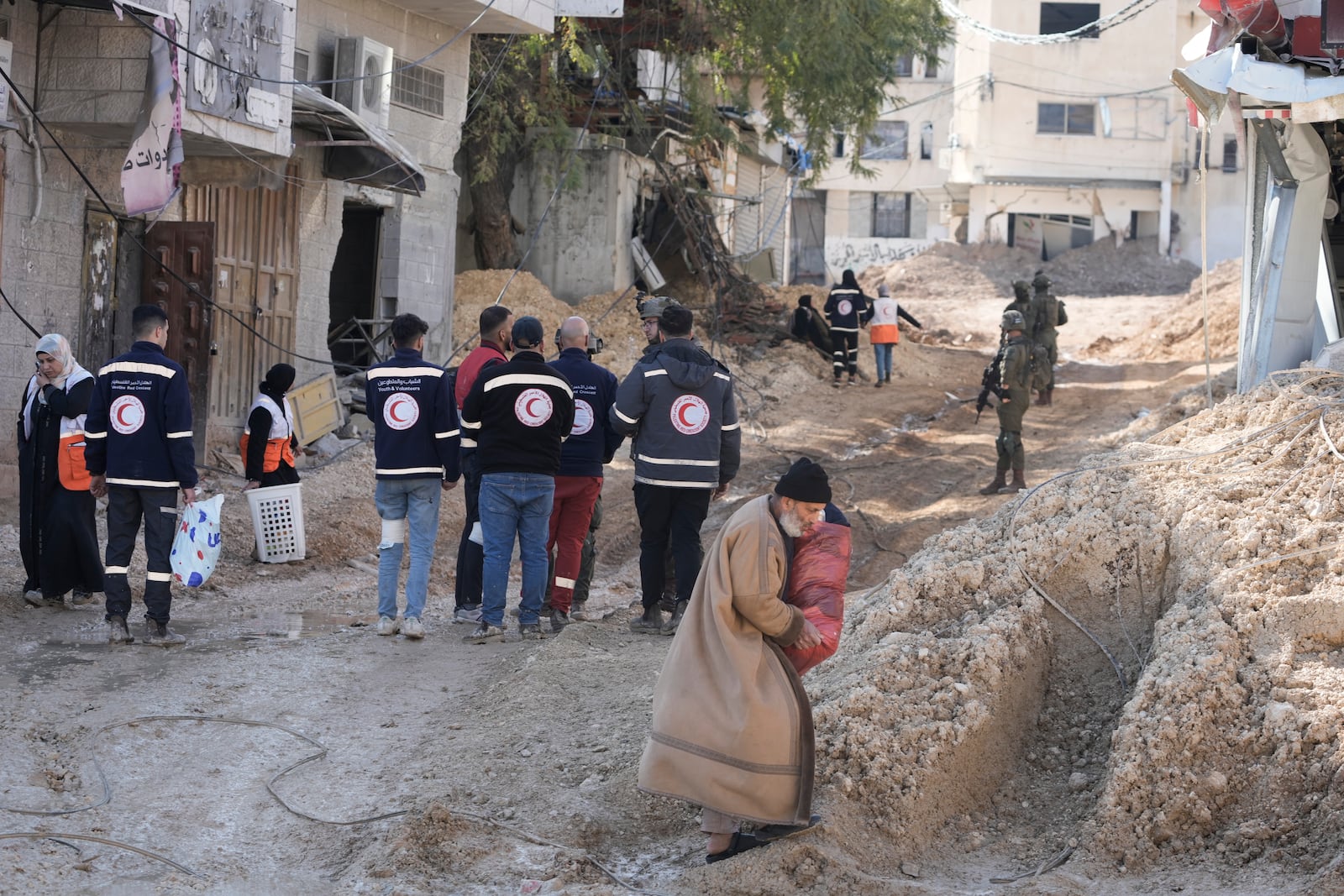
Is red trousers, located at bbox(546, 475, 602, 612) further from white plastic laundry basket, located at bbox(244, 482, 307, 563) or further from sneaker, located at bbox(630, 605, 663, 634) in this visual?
white plastic laundry basket, located at bbox(244, 482, 307, 563)

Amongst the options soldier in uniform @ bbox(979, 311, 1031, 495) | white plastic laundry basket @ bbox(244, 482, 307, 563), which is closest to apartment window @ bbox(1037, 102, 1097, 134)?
soldier in uniform @ bbox(979, 311, 1031, 495)

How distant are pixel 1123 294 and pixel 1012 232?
5344mm

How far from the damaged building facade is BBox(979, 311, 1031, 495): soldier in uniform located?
642 cm

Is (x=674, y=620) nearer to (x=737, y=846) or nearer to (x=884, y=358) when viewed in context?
(x=737, y=846)

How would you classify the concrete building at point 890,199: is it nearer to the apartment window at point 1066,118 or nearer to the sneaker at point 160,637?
the apartment window at point 1066,118

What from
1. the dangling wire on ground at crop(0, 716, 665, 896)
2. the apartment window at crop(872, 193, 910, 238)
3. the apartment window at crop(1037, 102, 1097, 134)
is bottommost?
the dangling wire on ground at crop(0, 716, 665, 896)

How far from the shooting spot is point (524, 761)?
6.10 meters

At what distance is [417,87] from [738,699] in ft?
45.5

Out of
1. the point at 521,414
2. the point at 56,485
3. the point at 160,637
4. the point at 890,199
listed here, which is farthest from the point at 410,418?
the point at 890,199

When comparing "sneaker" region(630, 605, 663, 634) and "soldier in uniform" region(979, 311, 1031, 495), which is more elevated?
"soldier in uniform" region(979, 311, 1031, 495)

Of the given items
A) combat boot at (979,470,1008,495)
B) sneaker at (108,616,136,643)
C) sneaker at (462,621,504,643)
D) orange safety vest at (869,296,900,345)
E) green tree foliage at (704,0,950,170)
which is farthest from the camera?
orange safety vest at (869,296,900,345)

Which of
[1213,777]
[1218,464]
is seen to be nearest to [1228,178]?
[1218,464]

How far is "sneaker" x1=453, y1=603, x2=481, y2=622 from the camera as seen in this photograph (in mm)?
8570

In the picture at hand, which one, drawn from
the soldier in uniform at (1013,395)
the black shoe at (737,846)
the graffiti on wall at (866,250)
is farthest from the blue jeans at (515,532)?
the graffiti on wall at (866,250)
